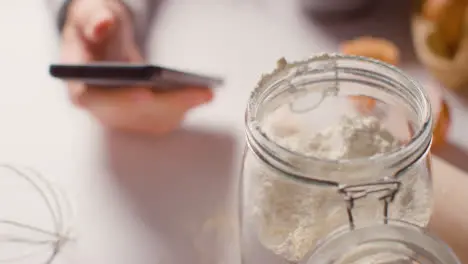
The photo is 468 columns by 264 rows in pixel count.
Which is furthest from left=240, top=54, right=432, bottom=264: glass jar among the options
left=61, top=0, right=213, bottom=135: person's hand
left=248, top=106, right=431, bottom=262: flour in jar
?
left=61, top=0, right=213, bottom=135: person's hand

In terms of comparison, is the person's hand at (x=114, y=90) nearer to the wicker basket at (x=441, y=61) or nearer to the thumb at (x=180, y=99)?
the thumb at (x=180, y=99)

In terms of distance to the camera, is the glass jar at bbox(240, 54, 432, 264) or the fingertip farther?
the fingertip

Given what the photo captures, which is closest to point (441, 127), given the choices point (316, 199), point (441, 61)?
point (441, 61)

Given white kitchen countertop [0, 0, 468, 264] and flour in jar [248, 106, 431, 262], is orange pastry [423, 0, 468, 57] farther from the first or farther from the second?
flour in jar [248, 106, 431, 262]

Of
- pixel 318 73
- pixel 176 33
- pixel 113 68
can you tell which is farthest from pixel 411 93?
pixel 176 33

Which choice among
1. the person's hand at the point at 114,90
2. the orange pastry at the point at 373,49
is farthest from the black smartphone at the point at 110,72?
the orange pastry at the point at 373,49

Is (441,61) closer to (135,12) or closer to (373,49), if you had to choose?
(373,49)

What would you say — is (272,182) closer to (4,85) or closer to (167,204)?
(167,204)
